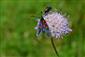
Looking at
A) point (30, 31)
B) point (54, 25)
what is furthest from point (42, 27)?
point (30, 31)

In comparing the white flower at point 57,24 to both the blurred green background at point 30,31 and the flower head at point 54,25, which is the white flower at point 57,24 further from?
the blurred green background at point 30,31

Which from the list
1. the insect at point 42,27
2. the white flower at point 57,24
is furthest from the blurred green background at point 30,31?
the insect at point 42,27

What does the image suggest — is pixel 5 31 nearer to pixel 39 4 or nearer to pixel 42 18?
pixel 39 4

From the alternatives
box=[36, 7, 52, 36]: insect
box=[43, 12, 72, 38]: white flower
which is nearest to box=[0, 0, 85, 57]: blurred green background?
box=[43, 12, 72, 38]: white flower

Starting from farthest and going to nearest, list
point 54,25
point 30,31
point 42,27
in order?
point 30,31, point 54,25, point 42,27

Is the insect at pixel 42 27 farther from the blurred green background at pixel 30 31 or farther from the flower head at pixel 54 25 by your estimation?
the blurred green background at pixel 30 31

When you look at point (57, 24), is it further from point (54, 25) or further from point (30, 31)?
point (30, 31)

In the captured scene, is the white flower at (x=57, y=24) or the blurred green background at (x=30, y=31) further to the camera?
the blurred green background at (x=30, y=31)

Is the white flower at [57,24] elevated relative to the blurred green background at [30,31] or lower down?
elevated
